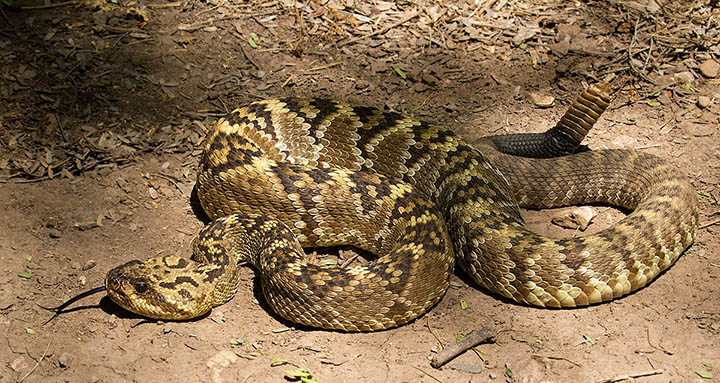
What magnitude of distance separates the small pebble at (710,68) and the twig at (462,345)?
4.43 metres

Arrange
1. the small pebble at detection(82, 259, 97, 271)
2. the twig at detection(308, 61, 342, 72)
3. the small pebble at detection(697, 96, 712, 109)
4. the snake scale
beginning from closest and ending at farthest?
the snake scale
the small pebble at detection(82, 259, 97, 271)
the small pebble at detection(697, 96, 712, 109)
the twig at detection(308, 61, 342, 72)

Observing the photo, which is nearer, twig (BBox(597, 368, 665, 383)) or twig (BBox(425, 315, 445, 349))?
twig (BBox(597, 368, 665, 383))

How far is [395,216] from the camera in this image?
6.09 metres

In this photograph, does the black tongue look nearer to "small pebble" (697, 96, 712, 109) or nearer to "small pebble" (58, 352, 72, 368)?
"small pebble" (58, 352, 72, 368)

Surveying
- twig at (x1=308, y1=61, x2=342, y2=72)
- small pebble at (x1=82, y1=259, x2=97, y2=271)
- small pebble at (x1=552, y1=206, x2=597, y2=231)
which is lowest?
small pebble at (x1=82, y1=259, x2=97, y2=271)

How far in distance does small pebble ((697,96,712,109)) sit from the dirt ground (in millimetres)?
34

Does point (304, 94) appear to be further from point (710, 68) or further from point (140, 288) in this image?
point (710, 68)

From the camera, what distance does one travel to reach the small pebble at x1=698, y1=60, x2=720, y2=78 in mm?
7711

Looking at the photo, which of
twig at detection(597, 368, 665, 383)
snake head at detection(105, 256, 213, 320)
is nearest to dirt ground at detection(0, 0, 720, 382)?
twig at detection(597, 368, 665, 383)

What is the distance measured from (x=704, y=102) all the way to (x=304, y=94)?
4.40m

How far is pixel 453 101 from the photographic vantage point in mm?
7746

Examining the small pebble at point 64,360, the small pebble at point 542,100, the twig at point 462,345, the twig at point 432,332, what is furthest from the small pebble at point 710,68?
the small pebble at point 64,360

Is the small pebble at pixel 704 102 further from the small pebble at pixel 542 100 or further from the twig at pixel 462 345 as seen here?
the twig at pixel 462 345

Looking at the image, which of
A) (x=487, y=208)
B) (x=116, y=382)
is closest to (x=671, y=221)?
(x=487, y=208)
